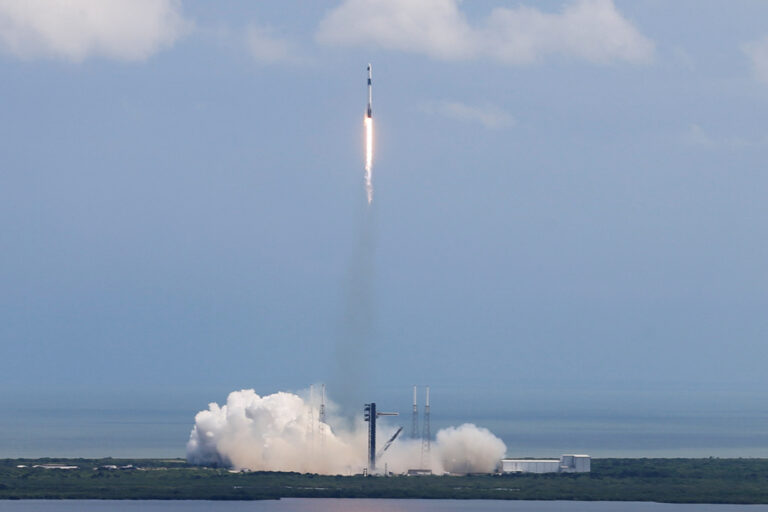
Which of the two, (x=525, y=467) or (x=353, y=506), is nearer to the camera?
(x=353, y=506)

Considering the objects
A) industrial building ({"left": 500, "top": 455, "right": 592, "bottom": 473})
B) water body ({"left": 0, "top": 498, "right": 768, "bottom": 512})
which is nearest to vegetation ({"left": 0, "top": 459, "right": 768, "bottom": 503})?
water body ({"left": 0, "top": 498, "right": 768, "bottom": 512})

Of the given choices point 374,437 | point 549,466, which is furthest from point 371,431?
point 549,466

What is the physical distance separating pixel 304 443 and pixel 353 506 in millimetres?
20446

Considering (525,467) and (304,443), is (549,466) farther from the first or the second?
(304,443)

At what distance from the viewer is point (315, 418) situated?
15012cm

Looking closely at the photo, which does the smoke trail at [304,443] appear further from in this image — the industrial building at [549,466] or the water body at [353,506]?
the water body at [353,506]

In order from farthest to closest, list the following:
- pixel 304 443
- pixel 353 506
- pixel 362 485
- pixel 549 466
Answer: pixel 549 466 < pixel 304 443 < pixel 362 485 < pixel 353 506

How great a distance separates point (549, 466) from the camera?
529ft

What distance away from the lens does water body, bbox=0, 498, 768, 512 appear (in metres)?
129

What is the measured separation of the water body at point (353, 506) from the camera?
128875 millimetres

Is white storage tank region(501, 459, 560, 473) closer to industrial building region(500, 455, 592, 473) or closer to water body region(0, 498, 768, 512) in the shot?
industrial building region(500, 455, 592, 473)

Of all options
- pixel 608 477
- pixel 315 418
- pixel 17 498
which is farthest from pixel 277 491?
pixel 608 477

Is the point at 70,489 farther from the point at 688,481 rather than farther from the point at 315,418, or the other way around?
the point at 688,481

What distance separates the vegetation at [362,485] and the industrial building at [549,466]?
6.95ft
